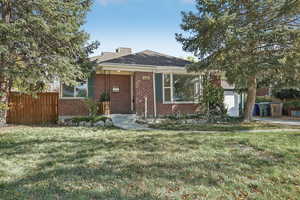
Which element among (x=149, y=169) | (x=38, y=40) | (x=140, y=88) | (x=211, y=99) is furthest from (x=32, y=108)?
(x=211, y=99)

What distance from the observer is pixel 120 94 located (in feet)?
40.9

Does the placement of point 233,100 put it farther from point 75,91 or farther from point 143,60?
point 75,91

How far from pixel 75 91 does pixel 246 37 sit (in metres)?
8.58

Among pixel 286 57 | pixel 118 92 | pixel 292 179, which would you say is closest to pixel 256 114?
pixel 286 57

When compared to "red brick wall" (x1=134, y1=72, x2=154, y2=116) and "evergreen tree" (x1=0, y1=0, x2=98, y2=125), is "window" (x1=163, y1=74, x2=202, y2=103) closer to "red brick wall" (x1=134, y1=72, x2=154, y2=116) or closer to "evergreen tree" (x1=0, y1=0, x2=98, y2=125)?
"red brick wall" (x1=134, y1=72, x2=154, y2=116)

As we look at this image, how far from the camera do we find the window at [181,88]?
12.2 meters

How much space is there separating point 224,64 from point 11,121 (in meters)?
9.86

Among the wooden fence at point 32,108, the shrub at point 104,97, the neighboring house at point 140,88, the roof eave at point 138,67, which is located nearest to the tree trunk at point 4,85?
the wooden fence at point 32,108

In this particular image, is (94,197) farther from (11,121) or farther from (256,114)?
(256,114)

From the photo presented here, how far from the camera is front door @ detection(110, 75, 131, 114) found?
1227cm

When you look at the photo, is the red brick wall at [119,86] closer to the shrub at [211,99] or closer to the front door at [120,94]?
the front door at [120,94]

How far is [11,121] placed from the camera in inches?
356

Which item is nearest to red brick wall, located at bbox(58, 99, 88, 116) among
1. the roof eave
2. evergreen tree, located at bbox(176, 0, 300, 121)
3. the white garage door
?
the roof eave

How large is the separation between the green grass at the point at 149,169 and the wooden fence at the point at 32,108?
3.75 m
